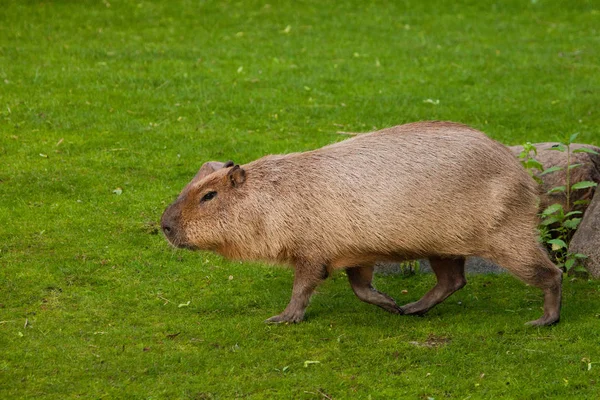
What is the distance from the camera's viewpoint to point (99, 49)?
1333 cm

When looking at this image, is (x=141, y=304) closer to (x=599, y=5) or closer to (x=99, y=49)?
(x=99, y=49)

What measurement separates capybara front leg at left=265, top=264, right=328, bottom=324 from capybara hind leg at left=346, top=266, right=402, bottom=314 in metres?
0.27

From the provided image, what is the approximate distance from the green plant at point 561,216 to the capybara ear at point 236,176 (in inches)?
94.2

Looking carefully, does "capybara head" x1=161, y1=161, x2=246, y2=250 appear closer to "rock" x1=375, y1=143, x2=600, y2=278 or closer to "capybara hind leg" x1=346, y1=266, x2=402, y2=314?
"capybara hind leg" x1=346, y1=266, x2=402, y2=314

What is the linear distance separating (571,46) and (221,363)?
31.4 feet

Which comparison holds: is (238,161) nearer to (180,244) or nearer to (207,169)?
(207,169)

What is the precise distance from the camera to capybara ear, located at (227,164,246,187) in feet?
23.6

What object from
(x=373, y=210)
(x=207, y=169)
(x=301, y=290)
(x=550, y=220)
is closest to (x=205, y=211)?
(x=207, y=169)

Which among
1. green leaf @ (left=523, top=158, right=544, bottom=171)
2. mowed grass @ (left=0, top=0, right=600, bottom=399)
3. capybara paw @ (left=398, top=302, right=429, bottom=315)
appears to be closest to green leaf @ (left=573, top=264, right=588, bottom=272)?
mowed grass @ (left=0, top=0, right=600, bottom=399)

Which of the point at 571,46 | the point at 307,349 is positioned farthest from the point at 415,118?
the point at 307,349

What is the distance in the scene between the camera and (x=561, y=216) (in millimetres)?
8281

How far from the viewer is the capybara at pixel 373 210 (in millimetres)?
6883

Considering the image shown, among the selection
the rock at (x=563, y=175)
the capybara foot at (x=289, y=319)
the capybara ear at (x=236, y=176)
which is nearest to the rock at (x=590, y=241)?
the rock at (x=563, y=175)

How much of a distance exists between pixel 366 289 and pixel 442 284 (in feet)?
1.96
